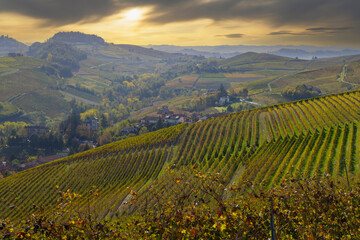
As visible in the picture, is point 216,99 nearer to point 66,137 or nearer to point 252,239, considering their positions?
point 66,137

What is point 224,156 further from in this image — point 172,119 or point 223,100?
point 223,100

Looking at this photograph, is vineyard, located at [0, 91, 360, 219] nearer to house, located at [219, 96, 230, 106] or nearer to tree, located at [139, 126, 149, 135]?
tree, located at [139, 126, 149, 135]

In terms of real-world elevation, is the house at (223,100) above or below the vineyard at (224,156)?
below

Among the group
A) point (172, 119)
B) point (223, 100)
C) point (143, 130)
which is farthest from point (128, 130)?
point (223, 100)

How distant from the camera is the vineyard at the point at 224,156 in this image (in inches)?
1166

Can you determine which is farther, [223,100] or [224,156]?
[223,100]

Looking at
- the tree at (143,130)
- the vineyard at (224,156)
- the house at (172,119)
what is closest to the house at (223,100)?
the house at (172,119)

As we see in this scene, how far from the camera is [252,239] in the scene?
329 inches

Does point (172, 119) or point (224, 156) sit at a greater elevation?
point (224, 156)

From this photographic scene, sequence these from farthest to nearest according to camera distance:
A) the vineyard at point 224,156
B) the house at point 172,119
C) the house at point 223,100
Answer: the house at point 223,100 → the house at point 172,119 → the vineyard at point 224,156

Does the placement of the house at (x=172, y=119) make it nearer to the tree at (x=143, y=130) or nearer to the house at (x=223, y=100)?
the tree at (x=143, y=130)

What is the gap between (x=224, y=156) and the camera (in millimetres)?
40062

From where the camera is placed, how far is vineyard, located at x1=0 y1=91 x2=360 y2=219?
97.1 feet

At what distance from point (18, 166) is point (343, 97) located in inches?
4188
